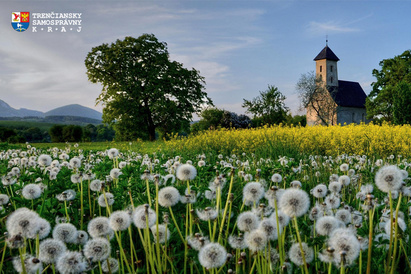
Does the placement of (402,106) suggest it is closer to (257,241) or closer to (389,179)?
(389,179)

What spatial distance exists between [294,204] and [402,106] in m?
38.9

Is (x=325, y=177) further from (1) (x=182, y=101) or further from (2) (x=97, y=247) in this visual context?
(1) (x=182, y=101)

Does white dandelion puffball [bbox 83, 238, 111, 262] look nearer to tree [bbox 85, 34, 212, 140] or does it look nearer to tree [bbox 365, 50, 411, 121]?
tree [bbox 85, 34, 212, 140]

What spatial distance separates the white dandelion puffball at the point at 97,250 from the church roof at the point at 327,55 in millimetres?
62560

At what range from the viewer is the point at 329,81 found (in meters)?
59.1

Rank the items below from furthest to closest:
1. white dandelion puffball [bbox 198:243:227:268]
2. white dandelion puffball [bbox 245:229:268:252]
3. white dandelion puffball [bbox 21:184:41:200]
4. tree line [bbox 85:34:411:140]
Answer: tree line [bbox 85:34:411:140], white dandelion puffball [bbox 21:184:41:200], white dandelion puffball [bbox 245:229:268:252], white dandelion puffball [bbox 198:243:227:268]

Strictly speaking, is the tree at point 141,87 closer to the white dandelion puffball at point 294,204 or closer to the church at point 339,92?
the white dandelion puffball at point 294,204

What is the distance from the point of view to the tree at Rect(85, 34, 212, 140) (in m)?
29.6

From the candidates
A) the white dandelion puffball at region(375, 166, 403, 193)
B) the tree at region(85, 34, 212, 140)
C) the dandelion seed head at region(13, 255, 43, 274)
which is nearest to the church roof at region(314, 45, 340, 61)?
the tree at region(85, 34, 212, 140)

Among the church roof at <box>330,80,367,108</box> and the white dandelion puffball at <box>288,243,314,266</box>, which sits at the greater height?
the church roof at <box>330,80,367,108</box>

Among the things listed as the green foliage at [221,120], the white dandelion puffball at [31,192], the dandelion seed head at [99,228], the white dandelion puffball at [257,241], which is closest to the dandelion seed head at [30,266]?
the dandelion seed head at [99,228]

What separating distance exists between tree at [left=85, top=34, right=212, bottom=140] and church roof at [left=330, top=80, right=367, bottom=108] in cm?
3635

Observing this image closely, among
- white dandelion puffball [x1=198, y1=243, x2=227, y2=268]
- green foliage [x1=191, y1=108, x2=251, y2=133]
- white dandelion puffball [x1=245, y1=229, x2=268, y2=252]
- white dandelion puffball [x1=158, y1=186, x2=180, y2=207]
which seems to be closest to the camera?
white dandelion puffball [x1=198, y1=243, x2=227, y2=268]

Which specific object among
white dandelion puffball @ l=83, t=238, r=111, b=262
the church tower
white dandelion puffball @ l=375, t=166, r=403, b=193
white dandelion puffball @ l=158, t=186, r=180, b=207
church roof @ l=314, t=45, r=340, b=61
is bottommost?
white dandelion puffball @ l=83, t=238, r=111, b=262
